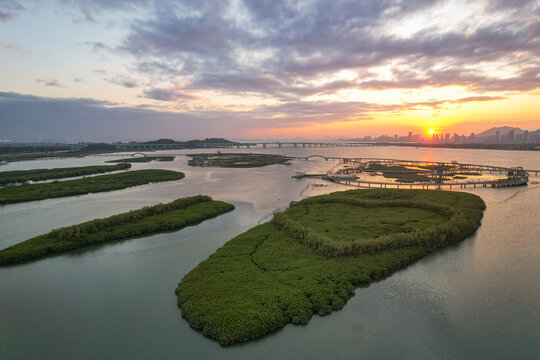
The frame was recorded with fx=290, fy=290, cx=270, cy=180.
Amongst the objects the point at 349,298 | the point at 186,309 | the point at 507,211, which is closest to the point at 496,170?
the point at 507,211

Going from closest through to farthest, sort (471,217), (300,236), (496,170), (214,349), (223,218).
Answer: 1. (214,349)
2. (300,236)
3. (471,217)
4. (223,218)
5. (496,170)

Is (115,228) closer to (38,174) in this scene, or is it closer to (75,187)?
(75,187)

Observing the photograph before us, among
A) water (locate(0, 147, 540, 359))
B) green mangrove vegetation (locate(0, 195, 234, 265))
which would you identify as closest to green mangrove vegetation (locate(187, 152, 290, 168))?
green mangrove vegetation (locate(0, 195, 234, 265))

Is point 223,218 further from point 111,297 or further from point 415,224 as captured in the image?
point 415,224

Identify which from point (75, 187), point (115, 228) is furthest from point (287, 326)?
point (75, 187)

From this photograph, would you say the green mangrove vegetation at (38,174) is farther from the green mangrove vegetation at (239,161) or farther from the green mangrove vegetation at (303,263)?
the green mangrove vegetation at (303,263)
